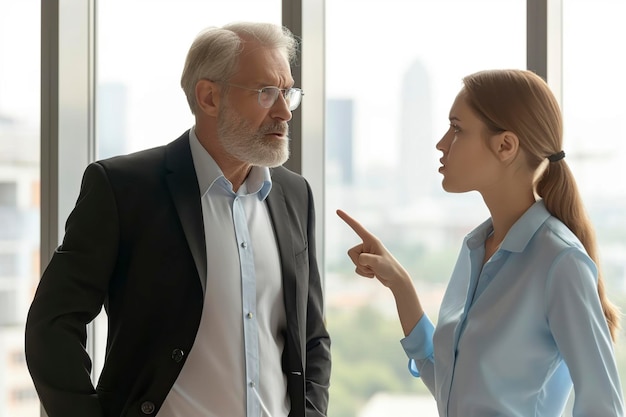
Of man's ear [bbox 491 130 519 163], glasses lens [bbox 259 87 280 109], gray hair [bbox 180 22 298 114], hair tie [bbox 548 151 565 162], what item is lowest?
hair tie [bbox 548 151 565 162]

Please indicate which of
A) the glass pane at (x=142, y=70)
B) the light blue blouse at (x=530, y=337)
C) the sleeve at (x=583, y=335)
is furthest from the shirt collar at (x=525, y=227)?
the glass pane at (x=142, y=70)

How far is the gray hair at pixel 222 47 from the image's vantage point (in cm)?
208

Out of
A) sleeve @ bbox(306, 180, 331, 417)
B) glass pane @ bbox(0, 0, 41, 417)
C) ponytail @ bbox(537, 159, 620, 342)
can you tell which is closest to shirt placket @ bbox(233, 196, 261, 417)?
sleeve @ bbox(306, 180, 331, 417)

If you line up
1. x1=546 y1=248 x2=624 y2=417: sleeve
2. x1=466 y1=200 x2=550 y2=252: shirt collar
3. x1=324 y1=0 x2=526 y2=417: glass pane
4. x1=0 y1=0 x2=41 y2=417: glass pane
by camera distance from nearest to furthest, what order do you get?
1. x1=546 y1=248 x2=624 y2=417: sleeve
2. x1=466 y1=200 x2=550 y2=252: shirt collar
3. x1=324 y1=0 x2=526 y2=417: glass pane
4. x1=0 y1=0 x2=41 y2=417: glass pane

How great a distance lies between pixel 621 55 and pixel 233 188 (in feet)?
4.11

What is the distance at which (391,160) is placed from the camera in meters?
2.67

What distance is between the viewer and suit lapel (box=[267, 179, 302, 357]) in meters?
2.07

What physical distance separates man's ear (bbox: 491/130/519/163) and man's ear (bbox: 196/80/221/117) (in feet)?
2.51

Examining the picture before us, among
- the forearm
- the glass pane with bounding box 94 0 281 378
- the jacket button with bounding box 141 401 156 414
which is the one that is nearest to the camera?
the jacket button with bounding box 141 401 156 414

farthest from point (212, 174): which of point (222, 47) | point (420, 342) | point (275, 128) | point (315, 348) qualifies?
point (420, 342)

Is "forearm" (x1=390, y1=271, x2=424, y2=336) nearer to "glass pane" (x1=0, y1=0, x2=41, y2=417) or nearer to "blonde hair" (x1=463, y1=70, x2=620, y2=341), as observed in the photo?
"blonde hair" (x1=463, y1=70, x2=620, y2=341)

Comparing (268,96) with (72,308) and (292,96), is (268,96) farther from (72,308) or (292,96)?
(72,308)

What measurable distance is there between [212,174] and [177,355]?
19.0 inches

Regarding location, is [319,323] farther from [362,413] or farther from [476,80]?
[476,80]
